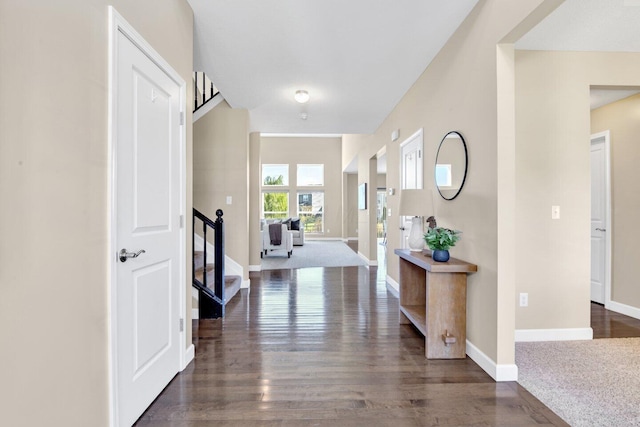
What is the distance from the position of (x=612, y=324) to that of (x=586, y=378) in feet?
4.95

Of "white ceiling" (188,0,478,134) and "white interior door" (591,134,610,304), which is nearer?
"white ceiling" (188,0,478,134)

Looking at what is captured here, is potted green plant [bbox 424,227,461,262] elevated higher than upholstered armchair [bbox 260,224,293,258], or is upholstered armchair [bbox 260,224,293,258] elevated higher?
potted green plant [bbox 424,227,461,262]

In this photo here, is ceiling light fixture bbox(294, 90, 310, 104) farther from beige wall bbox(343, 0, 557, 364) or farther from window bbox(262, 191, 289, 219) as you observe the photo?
window bbox(262, 191, 289, 219)

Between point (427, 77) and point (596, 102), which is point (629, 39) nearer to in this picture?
point (596, 102)

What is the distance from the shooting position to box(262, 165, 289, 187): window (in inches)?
475

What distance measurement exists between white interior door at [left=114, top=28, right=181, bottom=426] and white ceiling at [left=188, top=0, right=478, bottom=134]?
0.87 m

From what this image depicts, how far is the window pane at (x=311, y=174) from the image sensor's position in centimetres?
1219

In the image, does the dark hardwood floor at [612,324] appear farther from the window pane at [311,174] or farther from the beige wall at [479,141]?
the window pane at [311,174]

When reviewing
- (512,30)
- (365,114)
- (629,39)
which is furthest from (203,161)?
(629,39)

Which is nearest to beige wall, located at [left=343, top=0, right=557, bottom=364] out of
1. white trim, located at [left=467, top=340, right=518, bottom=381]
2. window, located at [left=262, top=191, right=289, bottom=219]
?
white trim, located at [left=467, top=340, right=518, bottom=381]

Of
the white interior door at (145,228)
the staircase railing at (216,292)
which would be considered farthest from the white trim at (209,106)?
the white interior door at (145,228)

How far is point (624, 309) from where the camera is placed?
338 centimetres

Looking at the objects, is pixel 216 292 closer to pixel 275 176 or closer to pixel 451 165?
pixel 451 165

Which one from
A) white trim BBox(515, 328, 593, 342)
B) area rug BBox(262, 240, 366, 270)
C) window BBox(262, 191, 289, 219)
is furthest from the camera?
window BBox(262, 191, 289, 219)
